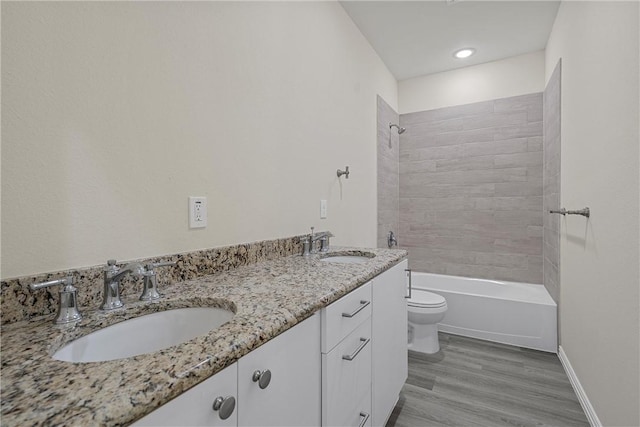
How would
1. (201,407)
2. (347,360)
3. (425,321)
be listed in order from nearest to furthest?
(201,407) → (347,360) → (425,321)

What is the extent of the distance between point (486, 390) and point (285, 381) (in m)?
1.76

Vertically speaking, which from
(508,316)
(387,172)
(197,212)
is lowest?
(508,316)

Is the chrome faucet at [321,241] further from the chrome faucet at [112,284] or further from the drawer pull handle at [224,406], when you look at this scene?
the drawer pull handle at [224,406]

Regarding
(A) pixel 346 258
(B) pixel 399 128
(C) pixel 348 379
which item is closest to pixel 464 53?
(B) pixel 399 128

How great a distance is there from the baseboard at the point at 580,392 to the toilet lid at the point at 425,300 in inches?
33.4

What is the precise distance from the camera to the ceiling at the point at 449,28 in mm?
2291

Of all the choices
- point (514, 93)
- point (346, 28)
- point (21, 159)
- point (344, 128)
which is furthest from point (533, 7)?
point (21, 159)

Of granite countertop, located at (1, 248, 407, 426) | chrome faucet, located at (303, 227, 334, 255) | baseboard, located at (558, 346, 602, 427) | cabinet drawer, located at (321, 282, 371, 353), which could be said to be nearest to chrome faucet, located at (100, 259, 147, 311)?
granite countertop, located at (1, 248, 407, 426)

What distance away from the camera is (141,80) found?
985mm

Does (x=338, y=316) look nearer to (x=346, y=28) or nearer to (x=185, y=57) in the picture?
(x=185, y=57)

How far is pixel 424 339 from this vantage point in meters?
2.44

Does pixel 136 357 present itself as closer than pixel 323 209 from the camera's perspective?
Yes

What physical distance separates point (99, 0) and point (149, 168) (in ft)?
1.59

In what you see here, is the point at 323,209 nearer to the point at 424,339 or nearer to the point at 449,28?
the point at 424,339
